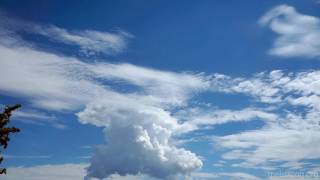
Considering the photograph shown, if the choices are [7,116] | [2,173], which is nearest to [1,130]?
[7,116]

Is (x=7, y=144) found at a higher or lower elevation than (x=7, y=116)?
lower

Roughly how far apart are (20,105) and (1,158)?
6.25 meters

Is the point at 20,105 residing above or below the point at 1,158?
above

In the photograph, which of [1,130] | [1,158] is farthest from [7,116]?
[1,158]

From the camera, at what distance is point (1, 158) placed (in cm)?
4300

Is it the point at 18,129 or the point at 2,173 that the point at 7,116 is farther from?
the point at 2,173

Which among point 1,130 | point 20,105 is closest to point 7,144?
point 1,130

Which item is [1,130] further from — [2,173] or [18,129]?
[2,173]

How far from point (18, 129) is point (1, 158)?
4159 mm

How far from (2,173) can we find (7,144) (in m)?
3.51

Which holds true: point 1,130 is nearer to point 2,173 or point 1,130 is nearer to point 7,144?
point 7,144

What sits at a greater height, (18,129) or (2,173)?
(18,129)

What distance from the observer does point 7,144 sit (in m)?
42.4

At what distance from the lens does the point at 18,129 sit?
4144 centimetres
